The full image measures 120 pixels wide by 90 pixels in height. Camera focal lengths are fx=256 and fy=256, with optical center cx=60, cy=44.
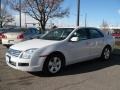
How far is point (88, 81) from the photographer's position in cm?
717

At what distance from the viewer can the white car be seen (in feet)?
24.5

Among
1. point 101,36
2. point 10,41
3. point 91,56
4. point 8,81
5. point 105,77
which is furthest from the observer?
point 10,41

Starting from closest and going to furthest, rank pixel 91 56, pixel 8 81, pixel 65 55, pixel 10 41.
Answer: pixel 8 81 → pixel 65 55 → pixel 91 56 → pixel 10 41

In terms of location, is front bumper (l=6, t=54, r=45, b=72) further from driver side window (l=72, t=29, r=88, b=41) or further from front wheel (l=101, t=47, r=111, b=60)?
front wheel (l=101, t=47, r=111, b=60)

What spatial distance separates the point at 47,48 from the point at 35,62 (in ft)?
1.87

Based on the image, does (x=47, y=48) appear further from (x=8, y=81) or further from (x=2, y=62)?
(x=2, y=62)

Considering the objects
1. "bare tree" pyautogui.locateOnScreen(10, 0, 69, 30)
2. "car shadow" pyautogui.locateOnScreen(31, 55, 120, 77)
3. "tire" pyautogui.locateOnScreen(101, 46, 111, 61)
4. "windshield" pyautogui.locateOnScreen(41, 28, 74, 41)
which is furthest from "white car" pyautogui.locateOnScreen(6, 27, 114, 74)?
"bare tree" pyautogui.locateOnScreen(10, 0, 69, 30)

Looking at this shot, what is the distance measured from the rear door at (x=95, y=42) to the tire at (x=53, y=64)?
1.69m

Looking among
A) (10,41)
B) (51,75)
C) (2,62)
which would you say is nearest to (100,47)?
(51,75)

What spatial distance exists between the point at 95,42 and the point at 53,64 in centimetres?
240

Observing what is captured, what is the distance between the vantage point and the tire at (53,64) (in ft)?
25.3

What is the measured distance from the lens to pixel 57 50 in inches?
312

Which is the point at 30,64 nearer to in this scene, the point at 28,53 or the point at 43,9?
the point at 28,53

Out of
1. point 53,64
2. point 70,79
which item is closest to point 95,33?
point 53,64
